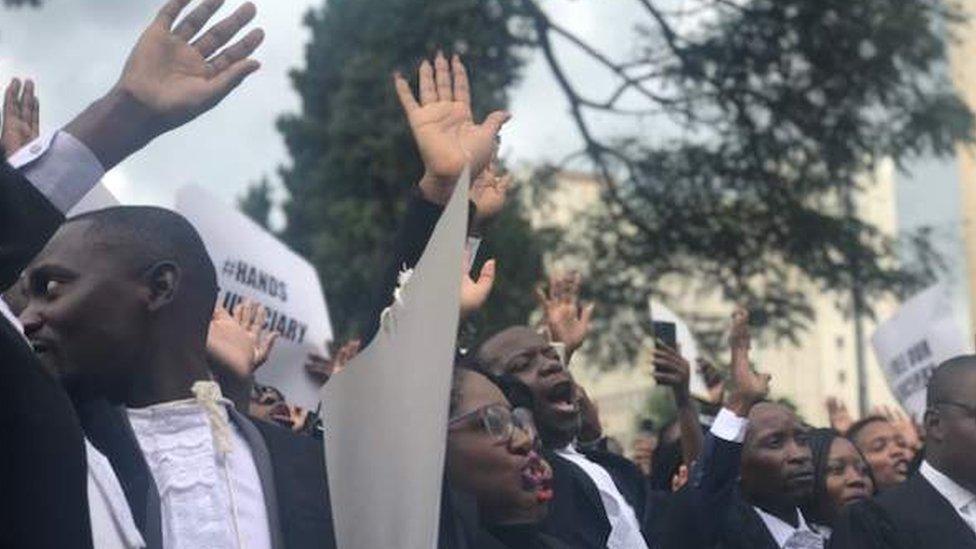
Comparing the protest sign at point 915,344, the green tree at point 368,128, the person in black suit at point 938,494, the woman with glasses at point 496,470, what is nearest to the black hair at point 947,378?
the person in black suit at point 938,494

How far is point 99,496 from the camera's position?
3.07 meters

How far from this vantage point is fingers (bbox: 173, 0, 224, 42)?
3164mm

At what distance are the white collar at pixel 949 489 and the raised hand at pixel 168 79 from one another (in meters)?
3.04

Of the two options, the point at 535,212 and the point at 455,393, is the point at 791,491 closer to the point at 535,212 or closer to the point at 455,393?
the point at 455,393

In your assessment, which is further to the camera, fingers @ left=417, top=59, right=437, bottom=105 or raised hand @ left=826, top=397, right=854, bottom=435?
raised hand @ left=826, top=397, right=854, bottom=435

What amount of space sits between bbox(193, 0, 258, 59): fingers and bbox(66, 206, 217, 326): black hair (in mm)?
580

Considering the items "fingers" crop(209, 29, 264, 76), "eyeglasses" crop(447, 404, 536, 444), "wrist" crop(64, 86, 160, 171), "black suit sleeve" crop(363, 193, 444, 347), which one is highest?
"fingers" crop(209, 29, 264, 76)

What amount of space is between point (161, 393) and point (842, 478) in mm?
3493

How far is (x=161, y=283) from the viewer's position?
12.1 ft

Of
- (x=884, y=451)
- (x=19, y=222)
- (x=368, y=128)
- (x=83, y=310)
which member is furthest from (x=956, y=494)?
(x=368, y=128)

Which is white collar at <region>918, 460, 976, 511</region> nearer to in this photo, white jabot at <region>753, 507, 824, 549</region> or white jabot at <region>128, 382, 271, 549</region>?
white jabot at <region>753, 507, 824, 549</region>

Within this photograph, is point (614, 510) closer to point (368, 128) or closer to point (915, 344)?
point (915, 344)

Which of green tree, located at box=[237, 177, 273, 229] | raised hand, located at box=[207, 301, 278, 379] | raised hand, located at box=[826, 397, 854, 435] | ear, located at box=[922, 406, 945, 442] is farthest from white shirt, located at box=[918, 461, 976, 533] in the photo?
green tree, located at box=[237, 177, 273, 229]

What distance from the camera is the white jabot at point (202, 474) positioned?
352 centimetres
